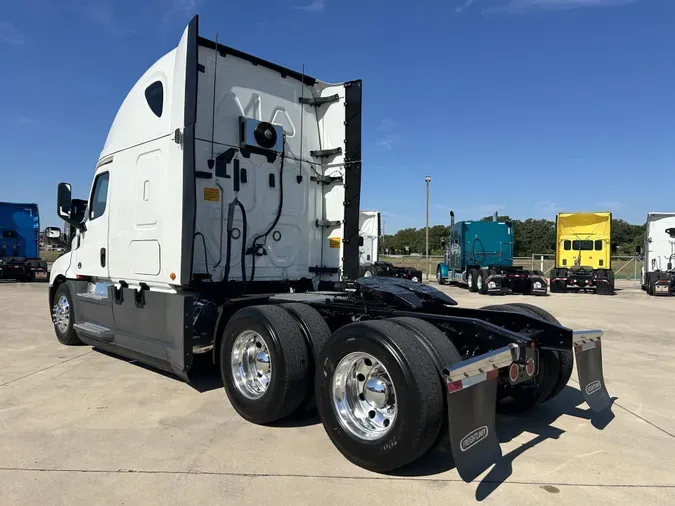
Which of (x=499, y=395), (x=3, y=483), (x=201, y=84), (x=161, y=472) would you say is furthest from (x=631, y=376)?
(x=3, y=483)

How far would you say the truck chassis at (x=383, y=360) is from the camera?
318 centimetres

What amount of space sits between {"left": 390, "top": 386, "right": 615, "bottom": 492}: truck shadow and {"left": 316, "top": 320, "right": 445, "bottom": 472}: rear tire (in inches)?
8.9

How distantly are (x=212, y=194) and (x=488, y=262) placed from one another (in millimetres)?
18563

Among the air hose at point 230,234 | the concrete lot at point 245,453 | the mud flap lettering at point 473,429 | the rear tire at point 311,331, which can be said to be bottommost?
the concrete lot at point 245,453

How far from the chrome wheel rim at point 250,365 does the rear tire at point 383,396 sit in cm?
81

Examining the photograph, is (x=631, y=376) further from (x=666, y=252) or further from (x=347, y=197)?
(x=666, y=252)

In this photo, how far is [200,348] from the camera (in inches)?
203

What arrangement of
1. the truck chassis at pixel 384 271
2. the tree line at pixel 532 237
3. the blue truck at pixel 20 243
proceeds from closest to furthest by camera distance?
the truck chassis at pixel 384 271 → the blue truck at pixel 20 243 → the tree line at pixel 532 237

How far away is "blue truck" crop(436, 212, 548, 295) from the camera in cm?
1973

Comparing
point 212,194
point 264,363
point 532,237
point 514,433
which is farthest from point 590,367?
point 532,237

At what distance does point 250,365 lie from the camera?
4703 millimetres

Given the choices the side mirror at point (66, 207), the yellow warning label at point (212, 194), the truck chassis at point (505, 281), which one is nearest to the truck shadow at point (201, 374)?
the yellow warning label at point (212, 194)

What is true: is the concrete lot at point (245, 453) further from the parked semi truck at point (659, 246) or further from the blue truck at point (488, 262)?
the parked semi truck at point (659, 246)

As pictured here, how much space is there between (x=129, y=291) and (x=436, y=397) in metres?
4.09
